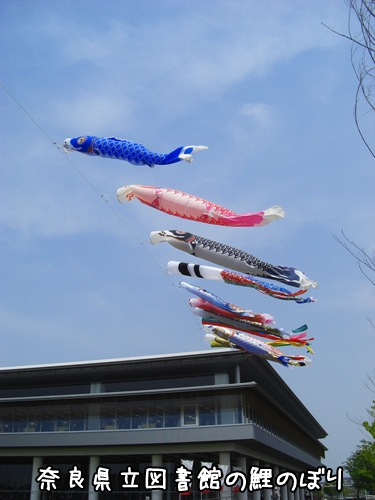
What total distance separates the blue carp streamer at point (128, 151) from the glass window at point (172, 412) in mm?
15749

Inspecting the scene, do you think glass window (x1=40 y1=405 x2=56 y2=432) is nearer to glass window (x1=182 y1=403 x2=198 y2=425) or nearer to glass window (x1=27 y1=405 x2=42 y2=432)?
glass window (x1=27 y1=405 x2=42 y2=432)

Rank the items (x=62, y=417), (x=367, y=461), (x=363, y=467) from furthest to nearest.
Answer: (x=363, y=467)
(x=367, y=461)
(x=62, y=417)

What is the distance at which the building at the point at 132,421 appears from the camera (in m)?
27.9

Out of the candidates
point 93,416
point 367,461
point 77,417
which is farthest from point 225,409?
point 367,461

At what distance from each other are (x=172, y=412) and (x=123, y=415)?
283 centimetres

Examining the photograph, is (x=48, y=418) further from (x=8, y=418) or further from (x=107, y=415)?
(x=107, y=415)

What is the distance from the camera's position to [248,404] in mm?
28500

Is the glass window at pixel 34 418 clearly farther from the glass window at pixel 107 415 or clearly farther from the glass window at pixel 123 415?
the glass window at pixel 123 415

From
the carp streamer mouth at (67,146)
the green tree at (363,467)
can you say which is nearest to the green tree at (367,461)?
the green tree at (363,467)

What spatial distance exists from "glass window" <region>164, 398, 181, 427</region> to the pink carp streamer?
44.7 ft

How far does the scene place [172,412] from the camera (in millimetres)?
28766

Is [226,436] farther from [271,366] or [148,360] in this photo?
[271,366]

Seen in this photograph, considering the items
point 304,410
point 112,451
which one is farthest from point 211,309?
point 304,410

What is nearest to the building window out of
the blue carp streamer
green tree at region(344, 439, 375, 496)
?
the blue carp streamer
